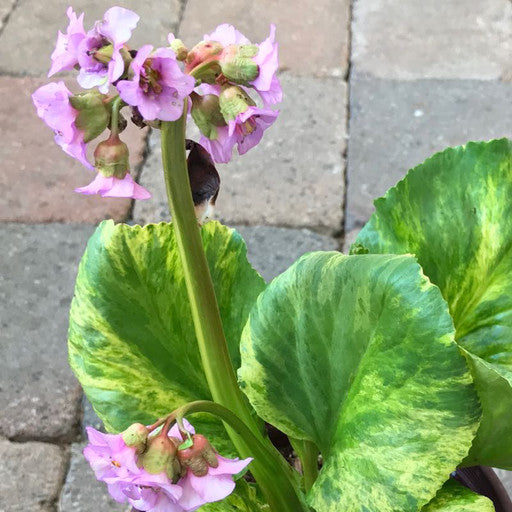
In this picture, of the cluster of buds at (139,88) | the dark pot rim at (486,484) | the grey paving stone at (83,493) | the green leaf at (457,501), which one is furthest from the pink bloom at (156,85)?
the grey paving stone at (83,493)

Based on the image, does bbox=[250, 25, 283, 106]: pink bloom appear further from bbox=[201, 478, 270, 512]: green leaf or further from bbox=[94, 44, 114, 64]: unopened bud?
bbox=[201, 478, 270, 512]: green leaf

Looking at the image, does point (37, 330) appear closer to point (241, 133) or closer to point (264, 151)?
point (264, 151)

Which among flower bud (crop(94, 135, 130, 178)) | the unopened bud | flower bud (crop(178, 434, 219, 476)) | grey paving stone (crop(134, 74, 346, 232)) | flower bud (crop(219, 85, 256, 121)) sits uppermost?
the unopened bud

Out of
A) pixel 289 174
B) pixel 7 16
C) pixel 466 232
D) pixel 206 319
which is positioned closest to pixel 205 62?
pixel 206 319

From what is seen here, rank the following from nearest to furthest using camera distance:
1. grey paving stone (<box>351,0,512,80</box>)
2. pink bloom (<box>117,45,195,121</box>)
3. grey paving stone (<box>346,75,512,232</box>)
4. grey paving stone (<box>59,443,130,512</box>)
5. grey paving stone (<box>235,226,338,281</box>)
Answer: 1. pink bloom (<box>117,45,195,121</box>)
2. grey paving stone (<box>59,443,130,512</box>)
3. grey paving stone (<box>235,226,338,281</box>)
4. grey paving stone (<box>346,75,512,232</box>)
5. grey paving stone (<box>351,0,512,80</box>)

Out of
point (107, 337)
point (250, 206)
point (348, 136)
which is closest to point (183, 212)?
point (107, 337)

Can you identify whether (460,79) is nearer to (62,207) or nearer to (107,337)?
(62,207)

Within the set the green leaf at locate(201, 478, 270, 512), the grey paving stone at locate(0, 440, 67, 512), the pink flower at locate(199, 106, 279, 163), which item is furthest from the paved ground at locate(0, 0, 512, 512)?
the pink flower at locate(199, 106, 279, 163)

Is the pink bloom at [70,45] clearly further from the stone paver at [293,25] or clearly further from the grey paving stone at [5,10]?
the grey paving stone at [5,10]
